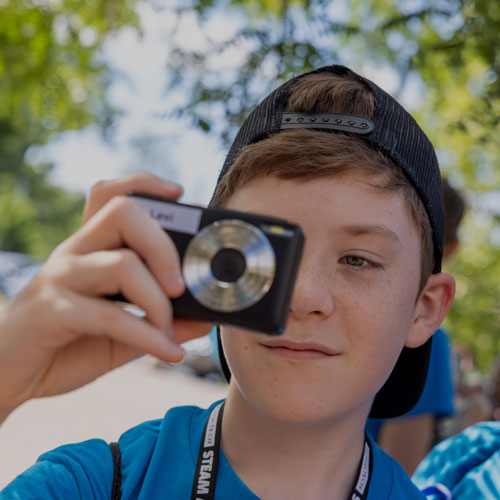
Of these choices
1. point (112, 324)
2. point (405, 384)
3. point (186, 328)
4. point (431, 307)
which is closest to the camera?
point (112, 324)

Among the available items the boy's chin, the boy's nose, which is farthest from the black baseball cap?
the boy's chin

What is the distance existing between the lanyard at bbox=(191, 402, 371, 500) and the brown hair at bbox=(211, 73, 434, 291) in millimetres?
645

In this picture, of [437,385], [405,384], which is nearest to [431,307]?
[405,384]

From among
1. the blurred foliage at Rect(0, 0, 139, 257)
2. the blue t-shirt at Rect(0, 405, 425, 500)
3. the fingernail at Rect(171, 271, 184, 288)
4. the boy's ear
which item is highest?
the blurred foliage at Rect(0, 0, 139, 257)

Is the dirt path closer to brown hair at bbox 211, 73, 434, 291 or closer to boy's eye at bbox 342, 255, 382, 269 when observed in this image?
brown hair at bbox 211, 73, 434, 291

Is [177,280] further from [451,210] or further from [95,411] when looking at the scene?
[95,411]

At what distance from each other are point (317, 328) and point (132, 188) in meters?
0.63

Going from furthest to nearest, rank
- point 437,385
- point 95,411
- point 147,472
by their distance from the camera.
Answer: point 95,411
point 437,385
point 147,472

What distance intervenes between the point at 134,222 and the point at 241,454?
3.04ft

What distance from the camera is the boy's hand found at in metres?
1.27

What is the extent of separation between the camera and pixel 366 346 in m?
1.75

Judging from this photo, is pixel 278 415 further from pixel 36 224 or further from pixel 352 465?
pixel 36 224

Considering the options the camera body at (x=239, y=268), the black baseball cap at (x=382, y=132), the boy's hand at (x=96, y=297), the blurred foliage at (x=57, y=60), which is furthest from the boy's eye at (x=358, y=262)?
the blurred foliage at (x=57, y=60)

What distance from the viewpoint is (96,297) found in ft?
4.29
